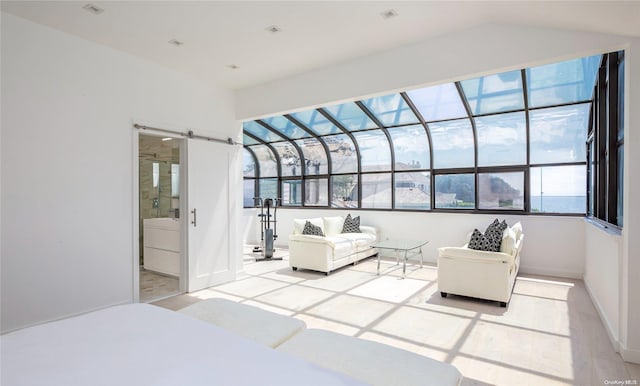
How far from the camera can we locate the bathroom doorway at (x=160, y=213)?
16.3 feet

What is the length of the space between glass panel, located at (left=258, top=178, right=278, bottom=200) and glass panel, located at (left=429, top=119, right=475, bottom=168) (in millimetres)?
4406

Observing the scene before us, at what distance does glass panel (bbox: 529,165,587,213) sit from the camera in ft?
17.1

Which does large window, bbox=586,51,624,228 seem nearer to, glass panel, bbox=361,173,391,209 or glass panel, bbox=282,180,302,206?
glass panel, bbox=361,173,391,209

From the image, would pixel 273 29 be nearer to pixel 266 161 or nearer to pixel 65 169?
pixel 65 169

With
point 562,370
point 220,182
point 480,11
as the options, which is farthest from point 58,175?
point 562,370

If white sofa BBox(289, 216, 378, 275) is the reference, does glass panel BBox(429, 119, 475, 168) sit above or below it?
above

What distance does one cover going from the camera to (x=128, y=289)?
3807mm

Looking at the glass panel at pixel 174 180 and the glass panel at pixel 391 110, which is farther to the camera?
the glass panel at pixel 391 110

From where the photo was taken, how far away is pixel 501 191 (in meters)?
5.80

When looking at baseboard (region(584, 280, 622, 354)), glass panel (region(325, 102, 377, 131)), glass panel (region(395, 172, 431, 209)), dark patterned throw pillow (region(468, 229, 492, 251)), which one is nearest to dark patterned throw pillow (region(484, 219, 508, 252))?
dark patterned throw pillow (region(468, 229, 492, 251))

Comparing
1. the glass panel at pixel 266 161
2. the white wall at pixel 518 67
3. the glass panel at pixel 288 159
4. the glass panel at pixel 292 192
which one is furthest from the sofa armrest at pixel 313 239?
the glass panel at pixel 266 161

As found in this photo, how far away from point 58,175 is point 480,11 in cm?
439

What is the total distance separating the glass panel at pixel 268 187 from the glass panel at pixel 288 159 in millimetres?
441

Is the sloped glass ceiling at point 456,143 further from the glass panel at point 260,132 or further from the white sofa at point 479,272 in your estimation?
the white sofa at point 479,272
